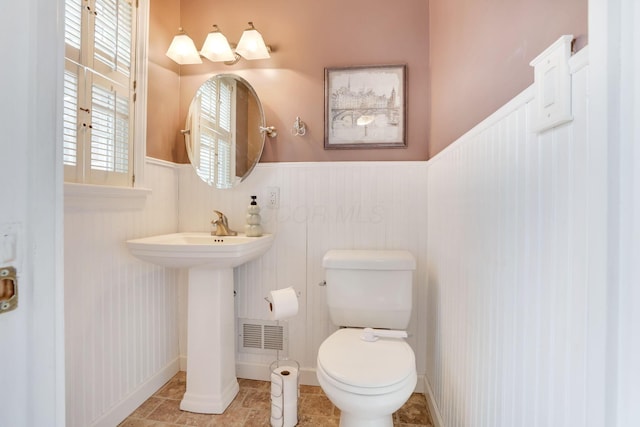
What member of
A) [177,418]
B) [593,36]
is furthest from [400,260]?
[177,418]

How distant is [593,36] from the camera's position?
36 cm

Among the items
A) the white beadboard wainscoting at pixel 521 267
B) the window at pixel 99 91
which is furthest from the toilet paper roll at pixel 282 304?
the window at pixel 99 91

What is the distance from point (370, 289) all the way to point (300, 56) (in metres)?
1.47

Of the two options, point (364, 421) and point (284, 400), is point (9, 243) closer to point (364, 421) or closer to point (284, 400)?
point (364, 421)

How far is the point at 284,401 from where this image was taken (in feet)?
4.83

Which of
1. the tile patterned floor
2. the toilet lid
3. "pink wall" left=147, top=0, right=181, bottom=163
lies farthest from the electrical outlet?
the tile patterned floor

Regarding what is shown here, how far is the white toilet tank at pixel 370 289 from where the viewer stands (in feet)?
4.93

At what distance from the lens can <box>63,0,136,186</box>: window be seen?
1.27 metres

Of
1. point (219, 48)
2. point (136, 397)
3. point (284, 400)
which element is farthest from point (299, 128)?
point (136, 397)

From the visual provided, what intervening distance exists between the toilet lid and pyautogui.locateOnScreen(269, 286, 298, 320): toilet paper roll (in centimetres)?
27

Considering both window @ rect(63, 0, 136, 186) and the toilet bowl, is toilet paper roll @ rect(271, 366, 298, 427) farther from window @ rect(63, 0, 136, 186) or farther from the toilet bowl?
window @ rect(63, 0, 136, 186)

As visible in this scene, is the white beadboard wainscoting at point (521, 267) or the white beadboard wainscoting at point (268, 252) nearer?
the white beadboard wainscoting at point (521, 267)

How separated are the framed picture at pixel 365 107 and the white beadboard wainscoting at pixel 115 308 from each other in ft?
3.61

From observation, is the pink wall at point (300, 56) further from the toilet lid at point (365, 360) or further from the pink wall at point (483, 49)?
the toilet lid at point (365, 360)
